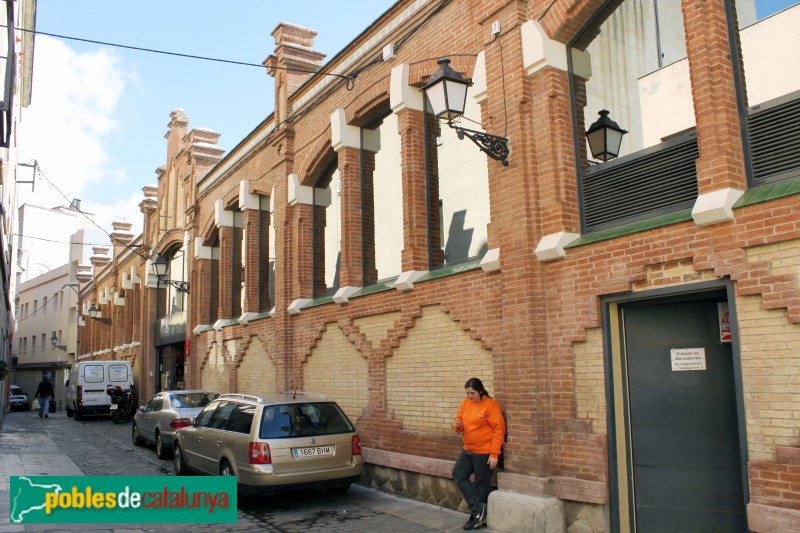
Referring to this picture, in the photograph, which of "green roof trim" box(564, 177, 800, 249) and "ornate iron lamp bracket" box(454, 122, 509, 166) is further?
"ornate iron lamp bracket" box(454, 122, 509, 166)

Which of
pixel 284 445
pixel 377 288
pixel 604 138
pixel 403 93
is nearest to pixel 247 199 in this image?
pixel 377 288

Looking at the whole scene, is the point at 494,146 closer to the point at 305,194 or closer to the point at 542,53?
the point at 542,53

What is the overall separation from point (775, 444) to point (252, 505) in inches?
259

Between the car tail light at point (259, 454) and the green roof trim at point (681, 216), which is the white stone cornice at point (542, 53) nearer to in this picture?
the green roof trim at point (681, 216)

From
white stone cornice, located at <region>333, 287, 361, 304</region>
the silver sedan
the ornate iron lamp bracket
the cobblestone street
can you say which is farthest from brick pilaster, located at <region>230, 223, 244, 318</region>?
the ornate iron lamp bracket

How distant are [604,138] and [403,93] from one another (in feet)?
11.3

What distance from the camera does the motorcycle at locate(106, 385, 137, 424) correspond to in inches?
952

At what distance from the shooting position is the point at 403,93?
10.7 meters

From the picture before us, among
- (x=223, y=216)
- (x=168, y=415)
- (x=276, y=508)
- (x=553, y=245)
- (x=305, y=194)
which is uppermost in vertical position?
(x=223, y=216)

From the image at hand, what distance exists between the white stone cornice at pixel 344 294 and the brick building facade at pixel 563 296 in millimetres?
35

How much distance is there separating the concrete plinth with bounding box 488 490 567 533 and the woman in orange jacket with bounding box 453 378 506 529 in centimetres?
17

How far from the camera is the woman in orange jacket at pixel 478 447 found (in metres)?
7.69

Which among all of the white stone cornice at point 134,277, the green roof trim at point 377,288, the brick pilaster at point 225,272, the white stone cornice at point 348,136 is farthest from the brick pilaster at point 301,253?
the white stone cornice at point 134,277

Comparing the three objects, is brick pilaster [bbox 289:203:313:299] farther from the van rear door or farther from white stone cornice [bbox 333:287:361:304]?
the van rear door
